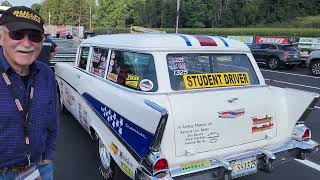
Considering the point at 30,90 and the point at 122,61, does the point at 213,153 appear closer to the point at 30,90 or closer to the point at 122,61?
the point at 122,61

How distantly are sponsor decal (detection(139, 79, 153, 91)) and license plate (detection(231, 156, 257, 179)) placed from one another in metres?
1.14

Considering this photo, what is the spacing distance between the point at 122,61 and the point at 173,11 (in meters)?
68.2

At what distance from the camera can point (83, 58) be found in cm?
620

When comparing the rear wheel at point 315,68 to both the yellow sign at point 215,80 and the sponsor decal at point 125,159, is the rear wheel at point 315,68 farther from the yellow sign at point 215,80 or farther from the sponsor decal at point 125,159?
the sponsor decal at point 125,159

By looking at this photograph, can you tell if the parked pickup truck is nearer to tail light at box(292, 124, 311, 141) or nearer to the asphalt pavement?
tail light at box(292, 124, 311, 141)

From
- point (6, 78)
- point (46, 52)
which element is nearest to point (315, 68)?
point (46, 52)

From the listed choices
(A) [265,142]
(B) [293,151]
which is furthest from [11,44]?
(B) [293,151]

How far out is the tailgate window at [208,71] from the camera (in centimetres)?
416

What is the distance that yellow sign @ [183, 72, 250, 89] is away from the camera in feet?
13.7

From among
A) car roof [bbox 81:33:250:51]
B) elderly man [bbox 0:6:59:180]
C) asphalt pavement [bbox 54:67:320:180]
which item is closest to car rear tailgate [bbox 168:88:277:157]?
car roof [bbox 81:33:250:51]

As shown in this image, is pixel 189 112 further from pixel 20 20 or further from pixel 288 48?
pixel 288 48

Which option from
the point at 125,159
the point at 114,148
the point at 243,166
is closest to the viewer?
the point at 125,159

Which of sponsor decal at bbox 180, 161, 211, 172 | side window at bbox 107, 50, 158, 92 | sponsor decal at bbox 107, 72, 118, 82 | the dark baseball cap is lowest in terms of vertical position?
sponsor decal at bbox 180, 161, 211, 172

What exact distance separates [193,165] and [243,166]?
0.59 meters
